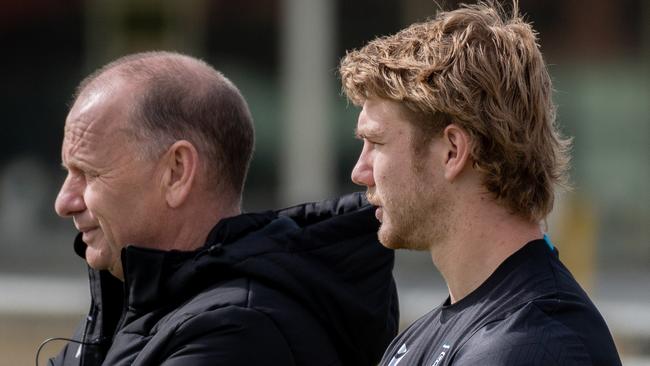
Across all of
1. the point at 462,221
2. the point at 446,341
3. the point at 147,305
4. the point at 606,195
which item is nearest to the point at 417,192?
the point at 462,221

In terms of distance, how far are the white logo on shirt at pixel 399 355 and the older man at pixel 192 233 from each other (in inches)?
12.9

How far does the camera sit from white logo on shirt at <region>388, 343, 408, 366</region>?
2706 millimetres

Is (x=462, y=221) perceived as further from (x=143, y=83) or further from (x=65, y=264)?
(x=65, y=264)

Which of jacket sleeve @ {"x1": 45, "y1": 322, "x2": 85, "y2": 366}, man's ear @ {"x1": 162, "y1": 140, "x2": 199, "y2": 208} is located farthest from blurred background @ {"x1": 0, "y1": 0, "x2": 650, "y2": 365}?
man's ear @ {"x1": 162, "y1": 140, "x2": 199, "y2": 208}

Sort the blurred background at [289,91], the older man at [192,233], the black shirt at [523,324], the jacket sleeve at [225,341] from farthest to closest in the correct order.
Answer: the blurred background at [289,91] → the older man at [192,233] → the jacket sleeve at [225,341] → the black shirt at [523,324]

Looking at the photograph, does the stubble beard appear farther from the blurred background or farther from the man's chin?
the blurred background

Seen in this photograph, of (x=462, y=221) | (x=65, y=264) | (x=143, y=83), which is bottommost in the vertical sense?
(x=65, y=264)

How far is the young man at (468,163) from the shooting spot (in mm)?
2557

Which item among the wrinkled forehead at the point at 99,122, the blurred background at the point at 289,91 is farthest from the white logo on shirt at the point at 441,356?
the blurred background at the point at 289,91

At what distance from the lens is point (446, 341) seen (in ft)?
8.22

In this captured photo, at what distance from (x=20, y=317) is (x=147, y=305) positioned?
793 cm

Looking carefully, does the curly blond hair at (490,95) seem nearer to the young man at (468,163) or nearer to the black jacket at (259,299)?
the young man at (468,163)

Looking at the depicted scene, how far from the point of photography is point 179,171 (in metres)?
3.20

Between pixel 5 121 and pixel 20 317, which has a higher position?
pixel 5 121
